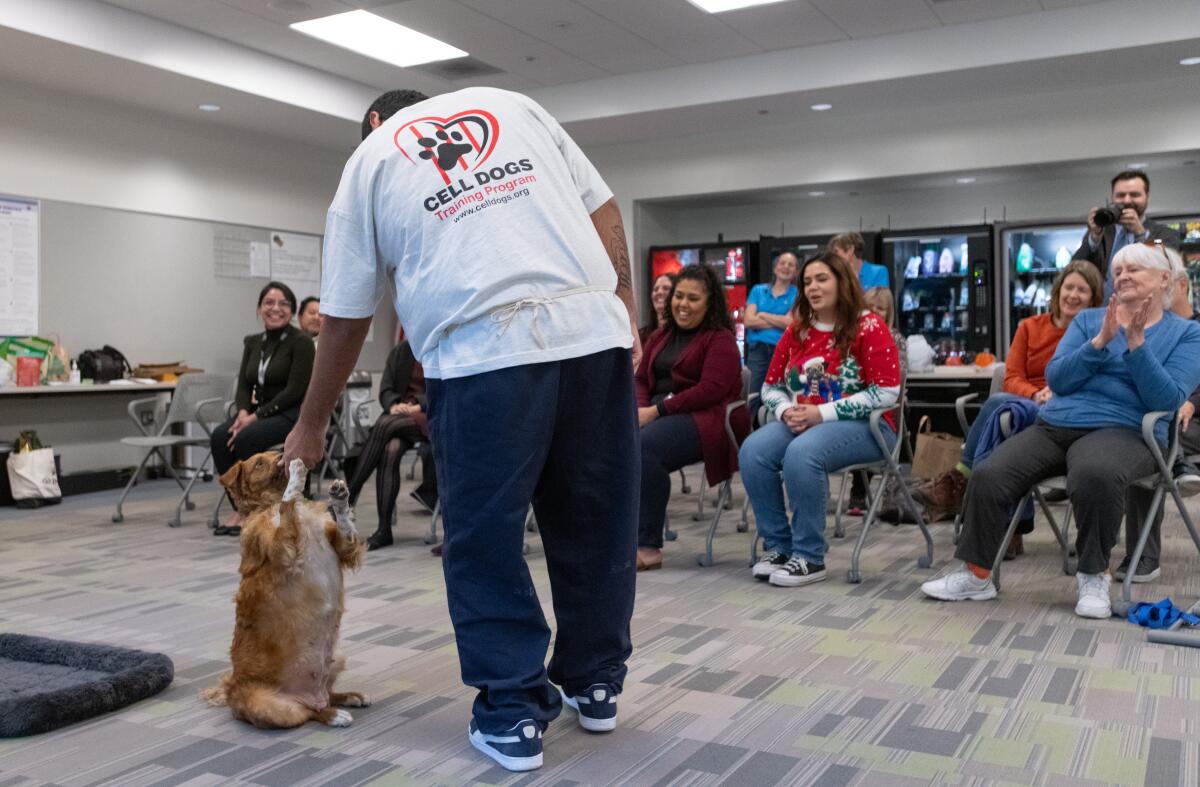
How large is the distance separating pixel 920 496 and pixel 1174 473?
171 cm

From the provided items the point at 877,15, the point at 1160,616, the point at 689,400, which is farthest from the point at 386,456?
the point at 877,15

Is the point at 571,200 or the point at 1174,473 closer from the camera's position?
the point at 571,200

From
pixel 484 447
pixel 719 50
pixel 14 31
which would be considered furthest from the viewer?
pixel 719 50

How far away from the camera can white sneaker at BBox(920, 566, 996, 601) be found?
11.8 feet

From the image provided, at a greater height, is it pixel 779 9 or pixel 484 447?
pixel 779 9

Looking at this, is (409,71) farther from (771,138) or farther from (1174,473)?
(1174,473)

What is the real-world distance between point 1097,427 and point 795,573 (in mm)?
1159

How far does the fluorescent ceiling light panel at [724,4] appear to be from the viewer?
648 centimetres

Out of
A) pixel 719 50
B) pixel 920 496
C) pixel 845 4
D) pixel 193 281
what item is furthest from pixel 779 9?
pixel 193 281

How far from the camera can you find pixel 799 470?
12.6ft

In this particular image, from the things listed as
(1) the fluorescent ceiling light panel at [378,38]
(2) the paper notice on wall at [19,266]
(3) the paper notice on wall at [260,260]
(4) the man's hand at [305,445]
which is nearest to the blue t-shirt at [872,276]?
(1) the fluorescent ceiling light panel at [378,38]

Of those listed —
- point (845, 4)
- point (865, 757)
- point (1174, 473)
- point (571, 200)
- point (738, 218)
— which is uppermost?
point (845, 4)

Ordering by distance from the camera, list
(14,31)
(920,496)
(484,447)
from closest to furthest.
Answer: (484,447), (920,496), (14,31)

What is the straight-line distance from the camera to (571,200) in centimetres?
220
